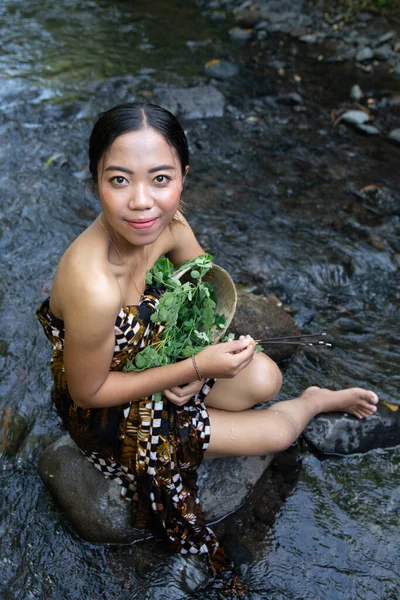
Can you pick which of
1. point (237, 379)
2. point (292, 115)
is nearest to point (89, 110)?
point (292, 115)

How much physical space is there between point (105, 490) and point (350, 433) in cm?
135

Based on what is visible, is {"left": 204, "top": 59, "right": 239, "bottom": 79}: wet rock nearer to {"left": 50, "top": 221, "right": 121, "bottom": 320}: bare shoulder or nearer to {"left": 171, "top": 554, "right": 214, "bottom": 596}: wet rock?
{"left": 50, "top": 221, "right": 121, "bottom": 320}: bare shoulder

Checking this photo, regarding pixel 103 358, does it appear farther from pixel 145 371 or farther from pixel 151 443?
pixel 151 443

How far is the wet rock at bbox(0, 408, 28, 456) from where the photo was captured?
326cm

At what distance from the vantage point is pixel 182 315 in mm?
2852

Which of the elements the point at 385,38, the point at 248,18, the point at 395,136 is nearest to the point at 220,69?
the point at 248,18

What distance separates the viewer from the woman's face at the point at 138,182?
227 cm

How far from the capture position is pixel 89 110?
22.1 ft

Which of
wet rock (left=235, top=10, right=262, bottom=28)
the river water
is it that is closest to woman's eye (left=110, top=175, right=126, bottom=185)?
the river water

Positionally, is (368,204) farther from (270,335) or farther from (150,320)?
(150,320)

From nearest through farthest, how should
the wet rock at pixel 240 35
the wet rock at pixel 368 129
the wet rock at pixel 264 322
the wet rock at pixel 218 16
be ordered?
the wet rock at pixel 264 322 < the wet rock at pixel 368 129 < the wet rock at pixel 240 35 < the wet rock at pixel 218 16

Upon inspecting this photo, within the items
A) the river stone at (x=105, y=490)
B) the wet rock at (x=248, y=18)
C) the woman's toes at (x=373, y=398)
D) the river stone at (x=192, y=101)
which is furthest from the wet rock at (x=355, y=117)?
the river stone at (x=105, y=490)

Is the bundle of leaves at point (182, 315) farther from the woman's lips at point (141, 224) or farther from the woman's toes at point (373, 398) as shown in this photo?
the woman's toes at point (373, 398)

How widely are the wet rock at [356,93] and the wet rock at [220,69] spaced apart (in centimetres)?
149
